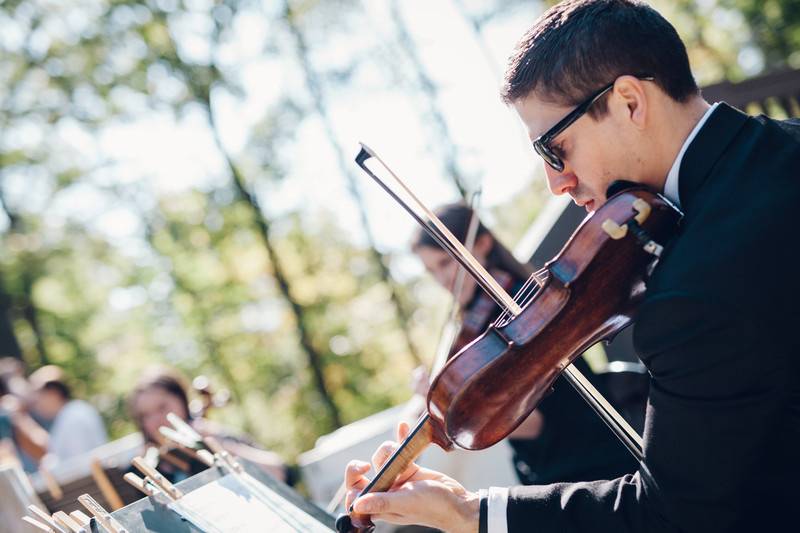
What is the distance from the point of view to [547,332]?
1786 mm

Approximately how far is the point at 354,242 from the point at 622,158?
16697mm

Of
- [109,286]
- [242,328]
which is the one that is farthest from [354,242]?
[109,286]

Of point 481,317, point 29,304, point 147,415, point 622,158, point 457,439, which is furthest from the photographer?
point 29,304

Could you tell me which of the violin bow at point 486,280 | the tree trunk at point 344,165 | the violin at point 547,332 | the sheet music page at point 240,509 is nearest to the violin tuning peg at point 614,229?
the violin at point 547,332

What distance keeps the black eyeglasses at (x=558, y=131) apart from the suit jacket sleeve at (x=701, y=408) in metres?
0.53

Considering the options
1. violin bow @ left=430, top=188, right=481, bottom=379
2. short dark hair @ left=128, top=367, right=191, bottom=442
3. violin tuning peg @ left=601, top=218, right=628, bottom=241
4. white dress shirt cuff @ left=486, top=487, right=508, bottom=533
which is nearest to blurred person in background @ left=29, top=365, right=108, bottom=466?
short dark hair @ left=128, top=367, right=191, bottom=442

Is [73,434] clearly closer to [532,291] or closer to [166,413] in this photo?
[166,413]

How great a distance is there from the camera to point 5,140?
48.7 ft

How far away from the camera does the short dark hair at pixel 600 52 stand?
176cm

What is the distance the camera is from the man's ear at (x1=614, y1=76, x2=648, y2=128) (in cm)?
173

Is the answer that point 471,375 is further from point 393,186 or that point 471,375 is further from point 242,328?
point 242,328

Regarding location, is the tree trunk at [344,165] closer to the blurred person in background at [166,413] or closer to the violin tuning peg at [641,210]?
the blurred person in background at [166,413]

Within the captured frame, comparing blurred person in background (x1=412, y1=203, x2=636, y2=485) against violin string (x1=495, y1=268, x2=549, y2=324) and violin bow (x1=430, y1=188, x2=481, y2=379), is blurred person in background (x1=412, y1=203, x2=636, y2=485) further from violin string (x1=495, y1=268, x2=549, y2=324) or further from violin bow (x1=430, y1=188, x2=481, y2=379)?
violin string (x1=495, y1=268, x2=549, y2=324)

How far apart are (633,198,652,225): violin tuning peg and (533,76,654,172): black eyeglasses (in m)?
0.30
